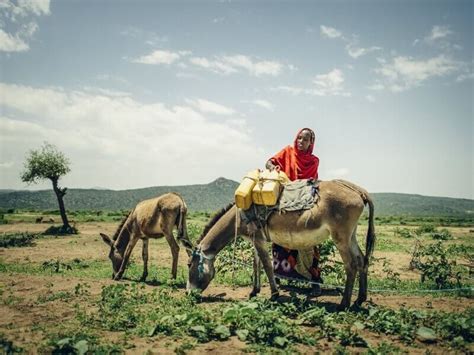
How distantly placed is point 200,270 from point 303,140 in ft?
12.6

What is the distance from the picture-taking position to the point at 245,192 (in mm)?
6711

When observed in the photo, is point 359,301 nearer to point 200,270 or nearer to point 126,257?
point 200,270

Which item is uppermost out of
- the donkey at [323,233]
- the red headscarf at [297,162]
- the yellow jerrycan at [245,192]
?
the red headscarf at [297,162]

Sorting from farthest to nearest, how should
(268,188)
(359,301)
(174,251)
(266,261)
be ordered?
(174,251) → (266,261) → (268,188) → (359,301)

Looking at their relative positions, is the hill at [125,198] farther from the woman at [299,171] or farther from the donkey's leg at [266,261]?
the donkey's leg at [266,261]

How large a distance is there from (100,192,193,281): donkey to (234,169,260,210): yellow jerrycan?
3.23m

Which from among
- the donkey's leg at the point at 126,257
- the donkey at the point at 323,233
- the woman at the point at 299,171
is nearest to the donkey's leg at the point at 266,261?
the donkey at the point at 323,233

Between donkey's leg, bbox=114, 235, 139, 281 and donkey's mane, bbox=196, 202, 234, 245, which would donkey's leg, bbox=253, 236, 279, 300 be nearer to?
donkey's mane, bbox=196, 202, 234, 245

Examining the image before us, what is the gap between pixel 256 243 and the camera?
7000mm

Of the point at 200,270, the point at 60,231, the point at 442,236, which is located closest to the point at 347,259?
the point at 200,270

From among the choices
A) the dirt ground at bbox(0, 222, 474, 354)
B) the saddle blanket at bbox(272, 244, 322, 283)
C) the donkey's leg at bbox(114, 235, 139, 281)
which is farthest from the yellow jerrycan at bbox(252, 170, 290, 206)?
the donkey's leg at bbox(114, 235, 139, 281)

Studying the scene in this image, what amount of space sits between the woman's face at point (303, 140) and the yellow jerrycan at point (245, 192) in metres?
1.57

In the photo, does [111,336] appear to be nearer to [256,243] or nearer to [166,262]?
[256,243]

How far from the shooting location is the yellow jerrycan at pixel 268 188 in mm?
6605
